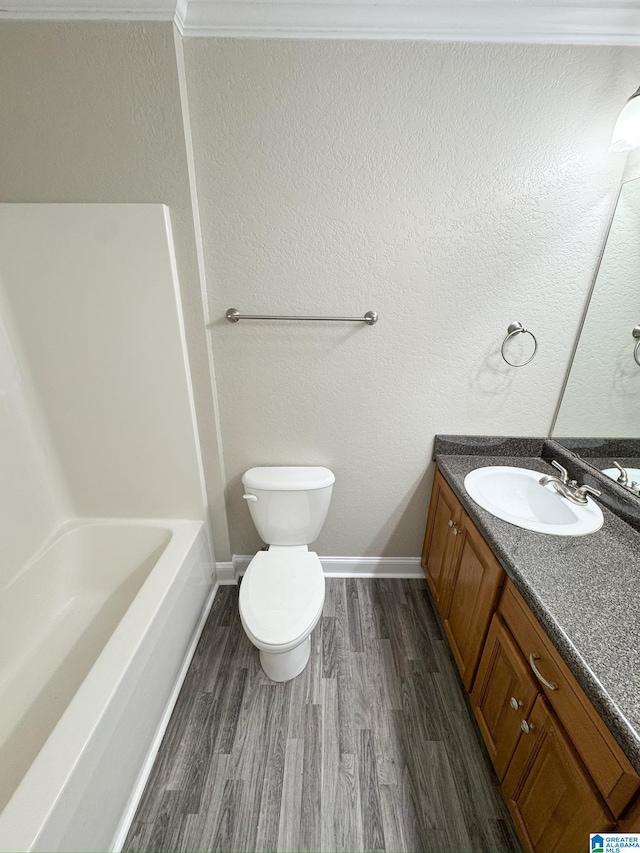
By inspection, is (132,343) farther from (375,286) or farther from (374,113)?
(374,113)

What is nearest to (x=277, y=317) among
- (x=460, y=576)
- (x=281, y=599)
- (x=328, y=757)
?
(x=281, y=599)

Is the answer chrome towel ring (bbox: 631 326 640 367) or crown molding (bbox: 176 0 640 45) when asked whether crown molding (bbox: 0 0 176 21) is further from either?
chrome towel ring (bbox: 631 326 640 367)

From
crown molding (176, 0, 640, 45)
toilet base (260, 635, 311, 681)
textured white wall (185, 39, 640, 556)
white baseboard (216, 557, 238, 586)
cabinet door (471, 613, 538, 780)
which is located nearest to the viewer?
cabinet door (471, 613, 538, 780)

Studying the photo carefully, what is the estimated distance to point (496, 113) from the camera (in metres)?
1.26

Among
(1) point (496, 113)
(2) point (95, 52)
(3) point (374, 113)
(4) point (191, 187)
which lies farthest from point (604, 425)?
(2) point (95, 52)

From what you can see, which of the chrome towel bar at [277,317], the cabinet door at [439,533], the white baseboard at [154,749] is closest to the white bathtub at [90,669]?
the white baseboard at [154,749]

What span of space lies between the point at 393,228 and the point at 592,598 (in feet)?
4.42

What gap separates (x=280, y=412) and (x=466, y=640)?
117 cm

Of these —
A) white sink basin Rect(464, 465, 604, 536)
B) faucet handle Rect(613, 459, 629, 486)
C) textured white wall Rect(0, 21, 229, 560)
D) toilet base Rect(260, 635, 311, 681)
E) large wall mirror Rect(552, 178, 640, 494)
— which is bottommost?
toilet base Rect(260, 635, 311, 681)

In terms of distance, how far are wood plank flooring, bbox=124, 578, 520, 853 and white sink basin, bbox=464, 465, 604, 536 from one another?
0.74 metres

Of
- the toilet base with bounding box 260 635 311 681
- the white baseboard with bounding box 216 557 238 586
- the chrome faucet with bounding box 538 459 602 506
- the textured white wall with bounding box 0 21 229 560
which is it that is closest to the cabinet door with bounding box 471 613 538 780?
the chrome faucet with bounding box 538 459 602 506

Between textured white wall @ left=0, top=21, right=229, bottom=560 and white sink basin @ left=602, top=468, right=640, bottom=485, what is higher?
textured white wall @ left=0, top=21, right=229, bottom=560

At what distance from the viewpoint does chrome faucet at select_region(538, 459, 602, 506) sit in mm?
1315

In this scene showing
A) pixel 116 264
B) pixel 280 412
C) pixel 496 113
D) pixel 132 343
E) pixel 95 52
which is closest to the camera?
pixel 95 52
